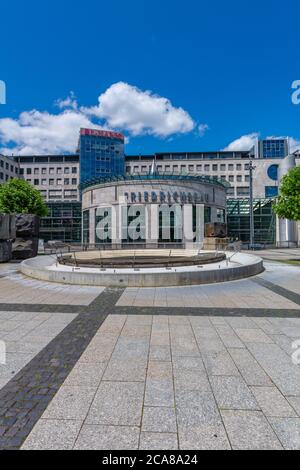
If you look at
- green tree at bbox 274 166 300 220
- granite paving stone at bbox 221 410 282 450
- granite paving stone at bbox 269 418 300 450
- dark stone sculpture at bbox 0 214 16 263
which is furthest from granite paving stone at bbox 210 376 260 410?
dark stone sculpture at bbox 0 214 16 263

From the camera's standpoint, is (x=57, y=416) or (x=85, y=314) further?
(x=85, y=314)

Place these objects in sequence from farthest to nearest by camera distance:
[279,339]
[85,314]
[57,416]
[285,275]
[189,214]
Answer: [189,214], [285,275], [85,314], [279,339], [57,416]

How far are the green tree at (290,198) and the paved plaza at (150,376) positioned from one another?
14.2 meters

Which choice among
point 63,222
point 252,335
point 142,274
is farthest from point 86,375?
point 63,222

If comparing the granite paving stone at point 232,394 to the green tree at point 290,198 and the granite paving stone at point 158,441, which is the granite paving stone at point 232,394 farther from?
the green tree at point 290,198

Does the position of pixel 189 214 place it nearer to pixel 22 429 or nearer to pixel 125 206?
pixel 125 206

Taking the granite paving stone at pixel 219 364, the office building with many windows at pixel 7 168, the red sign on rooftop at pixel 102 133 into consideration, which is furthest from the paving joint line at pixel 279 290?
the office building with many windows at pixel 7 168

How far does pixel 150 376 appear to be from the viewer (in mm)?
4016

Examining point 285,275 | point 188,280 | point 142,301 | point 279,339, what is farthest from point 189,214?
point 279,339

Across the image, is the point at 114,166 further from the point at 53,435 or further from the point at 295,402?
the point at 53,435

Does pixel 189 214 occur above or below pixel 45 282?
above

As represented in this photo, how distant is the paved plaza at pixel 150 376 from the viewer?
279 centimetres

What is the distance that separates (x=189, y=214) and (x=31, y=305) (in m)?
35.5

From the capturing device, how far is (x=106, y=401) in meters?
3.38
